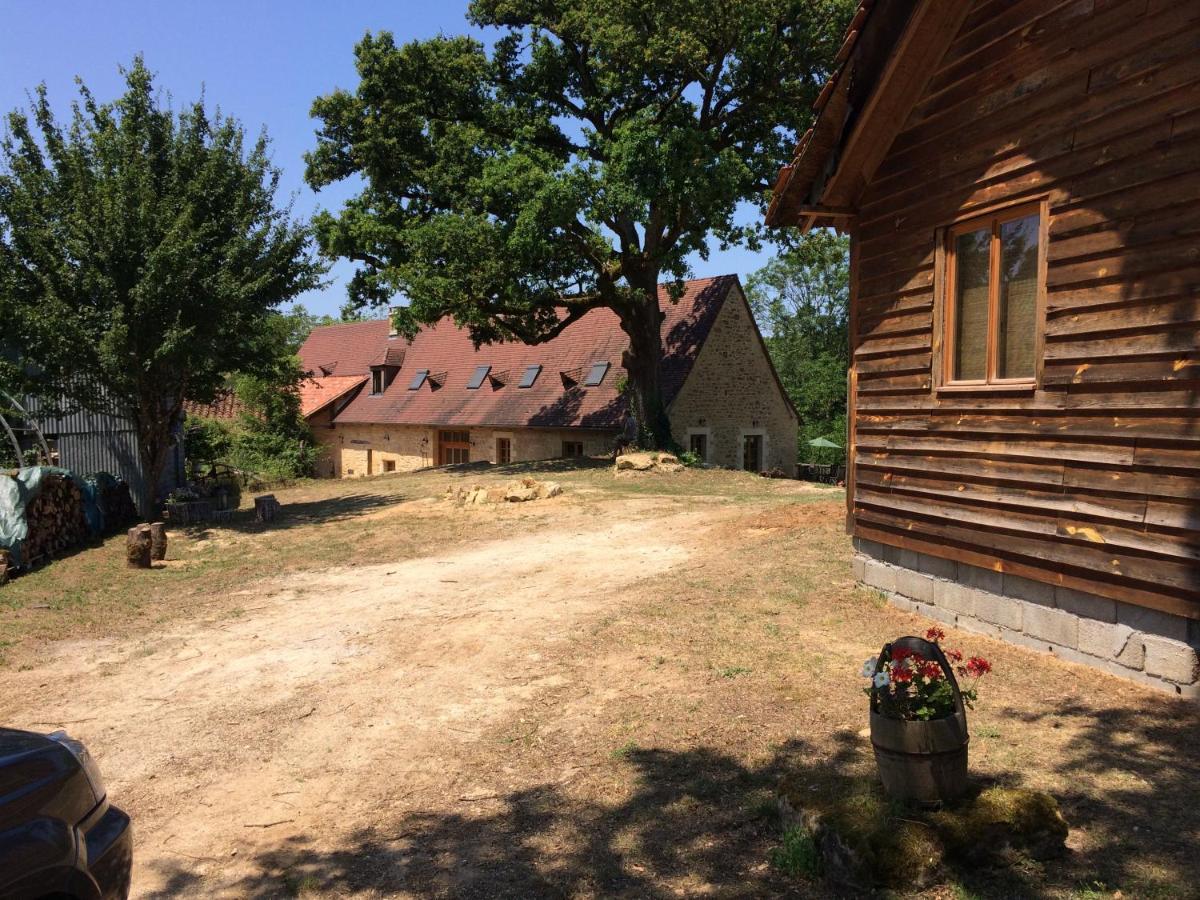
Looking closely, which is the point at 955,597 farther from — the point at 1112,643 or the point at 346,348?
the point at 346,348

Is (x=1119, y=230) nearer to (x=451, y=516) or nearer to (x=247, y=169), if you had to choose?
(x=451, y=516)

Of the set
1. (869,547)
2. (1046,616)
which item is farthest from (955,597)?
(869,547)

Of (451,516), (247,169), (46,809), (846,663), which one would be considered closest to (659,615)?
(846,663)

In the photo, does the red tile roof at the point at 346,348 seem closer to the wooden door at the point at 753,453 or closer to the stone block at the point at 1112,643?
the wooden door at the point at 753,453

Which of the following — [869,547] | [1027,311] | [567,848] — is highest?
[1027,311]

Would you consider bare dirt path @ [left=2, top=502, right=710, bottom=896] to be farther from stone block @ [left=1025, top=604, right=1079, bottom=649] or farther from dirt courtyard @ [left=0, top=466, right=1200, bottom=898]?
stone block @ [left=1025, top=604, right=1079, bottom=649]

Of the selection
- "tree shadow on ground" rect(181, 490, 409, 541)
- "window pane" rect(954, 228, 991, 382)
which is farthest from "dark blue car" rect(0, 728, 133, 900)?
"tree shadow on ground" rect(181, 490, 409, 541)

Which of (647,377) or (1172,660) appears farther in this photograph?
(647,377)

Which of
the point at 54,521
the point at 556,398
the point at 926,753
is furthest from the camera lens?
the point at 556,398

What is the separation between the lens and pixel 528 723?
230 inches

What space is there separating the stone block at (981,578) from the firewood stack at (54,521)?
13.5 meters

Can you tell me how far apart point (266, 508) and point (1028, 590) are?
15266mm

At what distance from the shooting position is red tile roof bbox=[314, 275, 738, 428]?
28.2 metres

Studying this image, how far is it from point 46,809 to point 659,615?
5.90 meters
